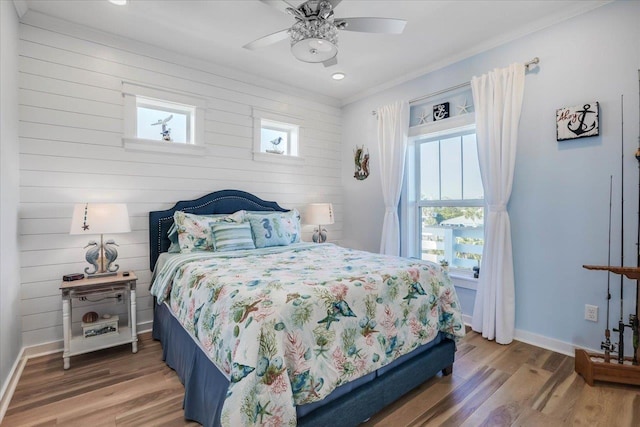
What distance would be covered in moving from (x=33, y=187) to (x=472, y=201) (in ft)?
13.4

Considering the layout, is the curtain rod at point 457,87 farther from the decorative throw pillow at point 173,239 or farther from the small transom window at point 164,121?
the decorative throw pillow at point 173,239

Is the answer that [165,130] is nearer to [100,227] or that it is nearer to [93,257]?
[100,227]

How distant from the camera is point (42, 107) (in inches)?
101

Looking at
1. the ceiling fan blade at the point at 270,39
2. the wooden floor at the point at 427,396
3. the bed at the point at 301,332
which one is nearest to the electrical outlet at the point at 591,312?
the wooden floor at the point at 427,396

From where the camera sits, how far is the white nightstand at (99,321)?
7.61 feet

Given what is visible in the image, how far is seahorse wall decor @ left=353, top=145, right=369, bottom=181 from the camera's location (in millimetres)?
4312

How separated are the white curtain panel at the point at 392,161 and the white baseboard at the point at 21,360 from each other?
2.85 meters

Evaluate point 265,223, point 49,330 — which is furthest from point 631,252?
point 49,330

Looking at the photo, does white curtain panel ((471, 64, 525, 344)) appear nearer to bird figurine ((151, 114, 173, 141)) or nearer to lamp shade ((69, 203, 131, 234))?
bird figurine ((151, 114, 173, 141))

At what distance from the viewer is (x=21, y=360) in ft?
7.79

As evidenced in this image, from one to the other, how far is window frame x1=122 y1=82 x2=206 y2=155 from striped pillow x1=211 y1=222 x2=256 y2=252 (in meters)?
0.99

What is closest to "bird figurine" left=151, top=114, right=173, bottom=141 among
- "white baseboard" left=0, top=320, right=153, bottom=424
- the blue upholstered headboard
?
the blue upholstered headboard

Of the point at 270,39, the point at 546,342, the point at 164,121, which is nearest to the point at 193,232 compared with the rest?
the point at 164,121

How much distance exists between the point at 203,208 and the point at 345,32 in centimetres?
224
